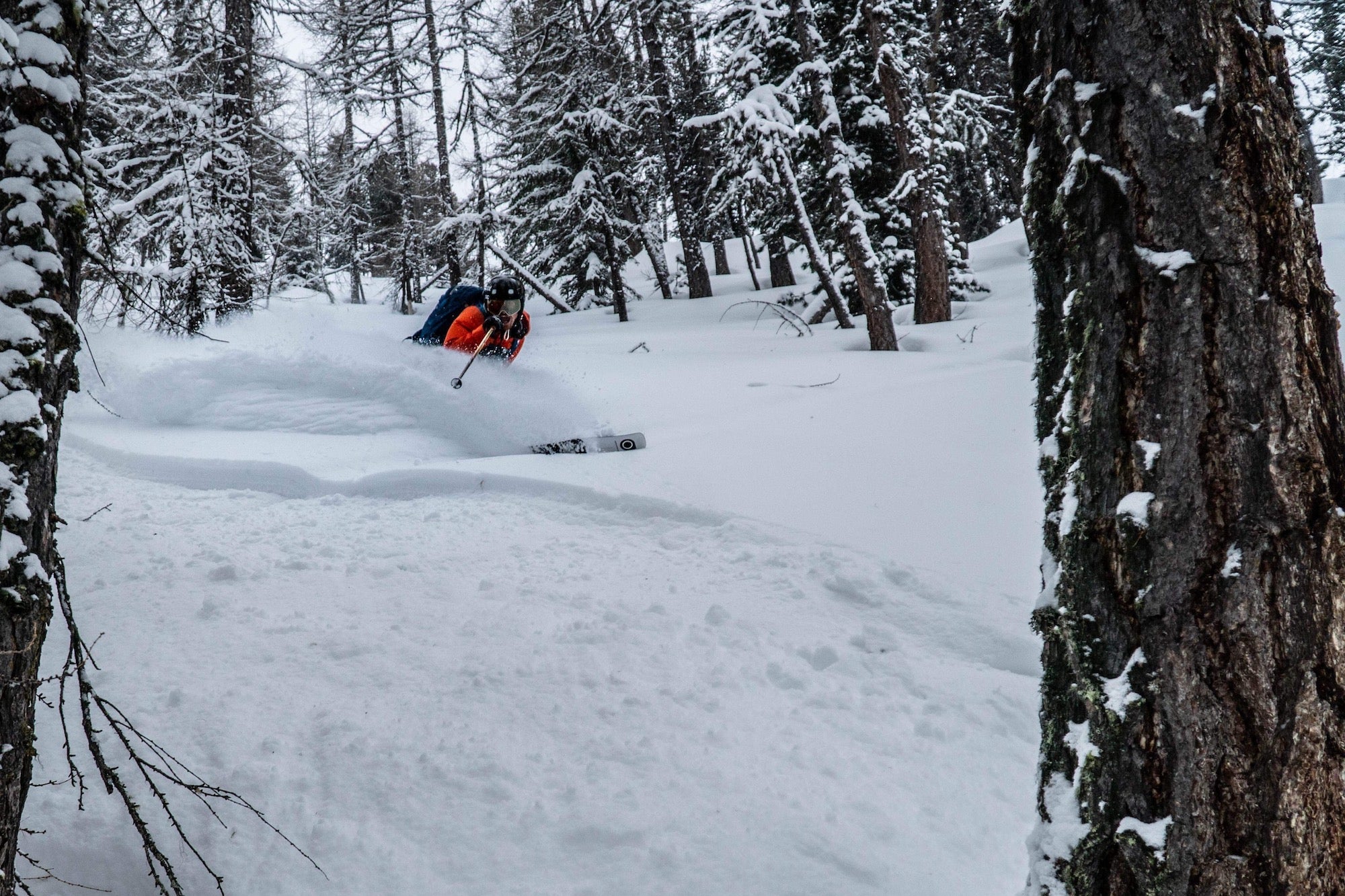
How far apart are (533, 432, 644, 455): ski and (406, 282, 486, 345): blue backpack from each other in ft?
11.5

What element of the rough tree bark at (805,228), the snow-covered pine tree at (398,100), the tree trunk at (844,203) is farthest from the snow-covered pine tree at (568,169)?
the rough tree bark at (805,228)

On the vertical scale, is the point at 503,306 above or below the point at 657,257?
below

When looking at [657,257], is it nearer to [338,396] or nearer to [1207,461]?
[338,396]

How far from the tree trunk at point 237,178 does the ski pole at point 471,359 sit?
4.53m

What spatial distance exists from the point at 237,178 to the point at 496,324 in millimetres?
7084

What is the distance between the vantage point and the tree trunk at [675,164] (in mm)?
14273

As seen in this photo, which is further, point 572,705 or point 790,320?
point 790,320

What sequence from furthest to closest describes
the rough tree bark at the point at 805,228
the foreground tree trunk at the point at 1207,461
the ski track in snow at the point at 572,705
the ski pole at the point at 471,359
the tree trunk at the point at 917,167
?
the tree trunk at the point at 917,167 < the rough tree bark at the point at 805,228 < the ski pole at the point at 471,359 < the ski track in snow at the point at 572,705 < the foreground tree trunk at the point at 1207,461

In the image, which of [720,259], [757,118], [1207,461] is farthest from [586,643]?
[720,259]

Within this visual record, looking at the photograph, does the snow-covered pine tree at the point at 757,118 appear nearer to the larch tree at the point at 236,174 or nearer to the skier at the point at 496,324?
the skier at the point at 496,324

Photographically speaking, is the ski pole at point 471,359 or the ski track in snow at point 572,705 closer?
the ski track in snow at point 572,705

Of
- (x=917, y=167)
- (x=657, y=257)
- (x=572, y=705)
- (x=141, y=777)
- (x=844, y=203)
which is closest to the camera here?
(x=141, y=777)

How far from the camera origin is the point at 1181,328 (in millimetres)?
1501

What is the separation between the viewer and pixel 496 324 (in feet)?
31.8
